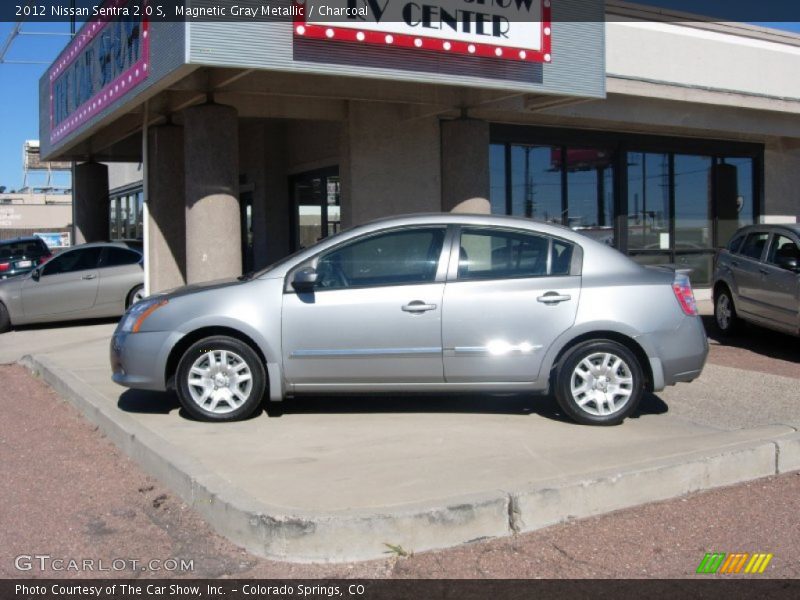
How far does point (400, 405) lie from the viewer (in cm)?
750

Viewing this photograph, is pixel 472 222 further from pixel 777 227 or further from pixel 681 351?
pixel 777 227

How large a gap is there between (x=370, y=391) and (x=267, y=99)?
22.1 feet

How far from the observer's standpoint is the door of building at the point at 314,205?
47.3 feet

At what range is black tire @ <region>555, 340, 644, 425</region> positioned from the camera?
668cm

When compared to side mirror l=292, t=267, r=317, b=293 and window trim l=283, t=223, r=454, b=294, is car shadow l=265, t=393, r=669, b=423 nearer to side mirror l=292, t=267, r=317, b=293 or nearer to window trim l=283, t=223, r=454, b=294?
window trim l=283, t=223, r=454, b=294

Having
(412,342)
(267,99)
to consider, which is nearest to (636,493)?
(412,342)

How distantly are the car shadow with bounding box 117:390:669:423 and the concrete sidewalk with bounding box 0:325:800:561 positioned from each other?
0.03 m

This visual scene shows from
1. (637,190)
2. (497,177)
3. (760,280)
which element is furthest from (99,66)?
(637,190)

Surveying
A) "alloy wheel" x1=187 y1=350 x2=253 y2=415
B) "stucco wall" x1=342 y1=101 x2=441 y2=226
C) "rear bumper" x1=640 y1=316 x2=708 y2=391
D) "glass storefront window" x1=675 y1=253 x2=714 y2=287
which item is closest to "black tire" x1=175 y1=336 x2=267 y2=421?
"alloy wheel" x1=187 y1=350 x2=253 y2=415

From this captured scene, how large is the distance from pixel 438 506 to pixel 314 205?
10.8m

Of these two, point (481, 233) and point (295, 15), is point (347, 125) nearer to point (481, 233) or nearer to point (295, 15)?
point (295, 15)

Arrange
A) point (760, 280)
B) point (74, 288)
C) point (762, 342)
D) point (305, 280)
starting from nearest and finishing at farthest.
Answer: point (305, 280) < point (760, 280) < point (762, 342) < point (74, 288)

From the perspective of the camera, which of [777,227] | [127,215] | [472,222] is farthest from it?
[127,215]

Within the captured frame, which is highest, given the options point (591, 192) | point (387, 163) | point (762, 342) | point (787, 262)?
point (387, 163)
